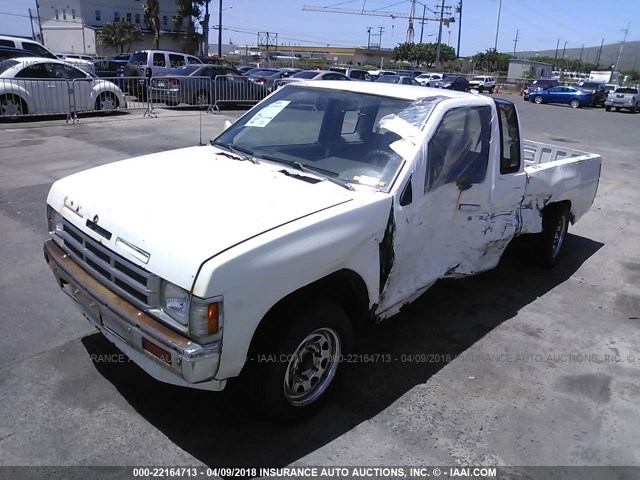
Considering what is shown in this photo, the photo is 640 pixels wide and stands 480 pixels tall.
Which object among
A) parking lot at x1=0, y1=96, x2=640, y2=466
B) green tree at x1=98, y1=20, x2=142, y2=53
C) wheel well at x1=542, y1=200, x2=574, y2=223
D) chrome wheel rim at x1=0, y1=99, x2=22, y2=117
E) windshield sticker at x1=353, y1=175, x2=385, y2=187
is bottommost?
parking lot at x1=0, y1=96, x2=640, y2=466

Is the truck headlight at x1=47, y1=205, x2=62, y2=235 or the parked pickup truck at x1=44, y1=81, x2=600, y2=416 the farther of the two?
the truck headlight at x1=47, y1=205, x2=62, y2=235

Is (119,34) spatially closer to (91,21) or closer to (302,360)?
(91,21)

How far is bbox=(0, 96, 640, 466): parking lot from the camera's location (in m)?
2.89

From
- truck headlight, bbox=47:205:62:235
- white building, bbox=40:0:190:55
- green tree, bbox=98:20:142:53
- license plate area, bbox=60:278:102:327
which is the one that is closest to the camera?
license plate area, bbox=60:278:102:327

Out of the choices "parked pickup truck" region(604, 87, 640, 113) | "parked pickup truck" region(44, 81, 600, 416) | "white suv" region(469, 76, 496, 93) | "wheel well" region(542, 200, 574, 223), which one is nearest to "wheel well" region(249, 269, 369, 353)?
"parked pickup truck" region(44, 81, 600, 416)

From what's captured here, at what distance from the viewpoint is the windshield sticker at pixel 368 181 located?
330 cm

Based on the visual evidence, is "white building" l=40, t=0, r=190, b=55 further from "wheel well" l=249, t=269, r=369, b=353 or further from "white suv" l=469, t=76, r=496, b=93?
"wheel well" l=249, t=269, r=369, b=353

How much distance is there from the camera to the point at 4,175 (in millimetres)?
7957

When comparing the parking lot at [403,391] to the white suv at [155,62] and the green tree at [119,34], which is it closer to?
the white suv at [155,62]

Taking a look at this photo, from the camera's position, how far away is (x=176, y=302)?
2479mm

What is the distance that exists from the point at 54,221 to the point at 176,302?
1.41 metres

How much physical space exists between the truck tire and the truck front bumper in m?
0.29

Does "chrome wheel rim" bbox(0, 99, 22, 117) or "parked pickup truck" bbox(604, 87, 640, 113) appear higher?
"parked pickup truck" bbox(604, 87, 640, 113)

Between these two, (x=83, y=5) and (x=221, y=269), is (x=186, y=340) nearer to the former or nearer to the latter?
(x=221, y=269)
